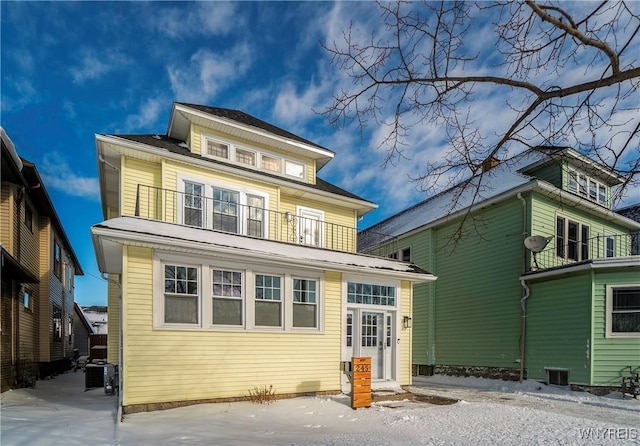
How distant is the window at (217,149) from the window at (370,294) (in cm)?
528

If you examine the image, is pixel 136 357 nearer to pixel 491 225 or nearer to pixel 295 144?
pixel 295 144

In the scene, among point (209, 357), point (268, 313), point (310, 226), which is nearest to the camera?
point (209, 357)

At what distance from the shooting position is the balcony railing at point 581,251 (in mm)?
14344

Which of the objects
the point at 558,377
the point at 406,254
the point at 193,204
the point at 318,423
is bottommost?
the point at 558,377

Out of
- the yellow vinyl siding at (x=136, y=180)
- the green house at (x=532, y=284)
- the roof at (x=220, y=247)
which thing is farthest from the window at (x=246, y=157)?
the green house at (x=532, y=284)

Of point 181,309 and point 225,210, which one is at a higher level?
point 225,210

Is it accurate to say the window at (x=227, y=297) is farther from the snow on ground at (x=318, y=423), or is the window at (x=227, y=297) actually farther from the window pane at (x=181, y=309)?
the snow on ground at (x=318, y=423)

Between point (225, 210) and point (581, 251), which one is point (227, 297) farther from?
point (581, 251)

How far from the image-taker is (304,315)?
34.3ft

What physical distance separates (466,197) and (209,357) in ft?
44.7

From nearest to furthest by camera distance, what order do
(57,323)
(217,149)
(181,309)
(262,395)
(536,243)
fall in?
(181,309), (262,395), (217,149), (536,243), (57,323)

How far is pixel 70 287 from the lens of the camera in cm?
2617

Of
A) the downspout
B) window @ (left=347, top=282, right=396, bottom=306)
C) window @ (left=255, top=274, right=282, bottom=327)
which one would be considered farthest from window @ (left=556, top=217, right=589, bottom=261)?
window @ (left=255, top=274, right=282, bottom=327)

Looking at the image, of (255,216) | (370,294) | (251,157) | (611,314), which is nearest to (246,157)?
(251,157)
